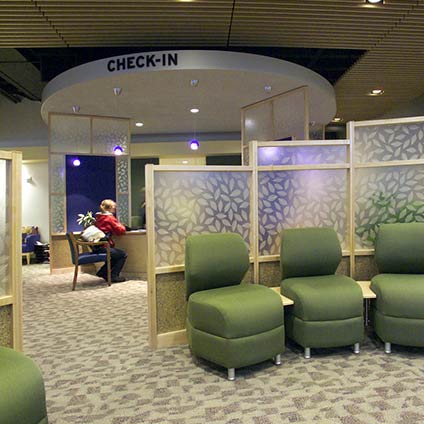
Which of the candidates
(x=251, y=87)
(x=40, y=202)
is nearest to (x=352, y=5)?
(x=251, y=87)

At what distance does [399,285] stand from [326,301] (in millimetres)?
651

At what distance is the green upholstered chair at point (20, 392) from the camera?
169cm

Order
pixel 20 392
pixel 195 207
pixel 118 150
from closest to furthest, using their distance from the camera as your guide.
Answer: pixel 20 392 < pixel 195 207 < pixel 118 150

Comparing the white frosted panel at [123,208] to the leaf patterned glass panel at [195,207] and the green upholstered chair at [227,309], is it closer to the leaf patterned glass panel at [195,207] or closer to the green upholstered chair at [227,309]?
the leaf patterned glass panel at [195,207]

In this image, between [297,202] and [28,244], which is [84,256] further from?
[28,244]

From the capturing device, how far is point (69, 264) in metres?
7.66

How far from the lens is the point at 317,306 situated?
3.16 m

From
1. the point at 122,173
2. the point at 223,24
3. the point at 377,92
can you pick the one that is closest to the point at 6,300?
the point at 223,24

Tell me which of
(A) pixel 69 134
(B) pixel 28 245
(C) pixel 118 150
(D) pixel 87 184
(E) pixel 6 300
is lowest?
(B) pixel 28 245

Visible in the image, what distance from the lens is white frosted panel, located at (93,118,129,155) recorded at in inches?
312

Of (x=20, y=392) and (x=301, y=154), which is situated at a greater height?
(x=301, y=154)

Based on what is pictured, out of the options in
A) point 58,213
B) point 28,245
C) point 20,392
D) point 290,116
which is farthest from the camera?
point 28,245

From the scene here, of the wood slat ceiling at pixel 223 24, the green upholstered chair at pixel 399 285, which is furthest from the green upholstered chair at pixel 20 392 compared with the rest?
the wood slat ceiling at pixel 223 24

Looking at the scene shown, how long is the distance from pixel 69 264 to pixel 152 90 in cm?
373
